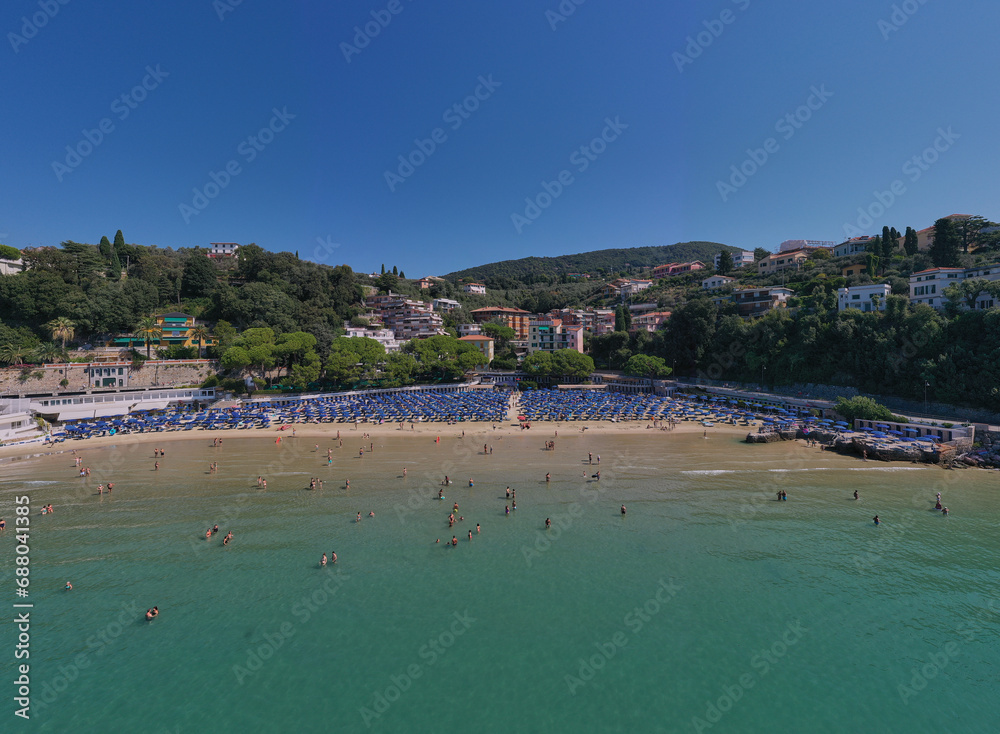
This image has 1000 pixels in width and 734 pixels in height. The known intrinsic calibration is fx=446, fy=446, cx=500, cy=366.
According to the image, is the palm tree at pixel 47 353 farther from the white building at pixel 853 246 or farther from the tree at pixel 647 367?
the white building at pixel 853 246

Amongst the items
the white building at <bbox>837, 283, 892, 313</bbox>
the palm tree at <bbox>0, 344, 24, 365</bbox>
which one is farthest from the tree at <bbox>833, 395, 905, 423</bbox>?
the palm tree at <bbox>0, 344, 24, 365</bbox>

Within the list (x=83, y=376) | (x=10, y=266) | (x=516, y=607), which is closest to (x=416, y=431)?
(x=516, y=607)

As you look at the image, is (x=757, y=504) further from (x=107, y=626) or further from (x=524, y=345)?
(x=524, y=345)

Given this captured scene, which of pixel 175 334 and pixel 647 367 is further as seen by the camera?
pixel 175 334

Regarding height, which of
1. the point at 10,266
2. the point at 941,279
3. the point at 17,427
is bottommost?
the point at 17,427

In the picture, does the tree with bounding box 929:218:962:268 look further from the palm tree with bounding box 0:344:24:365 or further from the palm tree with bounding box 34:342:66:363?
the palm tree with bounding box 0:344:24:365

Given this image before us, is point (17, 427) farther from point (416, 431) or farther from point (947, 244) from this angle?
point (947, 244)

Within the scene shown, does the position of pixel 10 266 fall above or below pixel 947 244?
below

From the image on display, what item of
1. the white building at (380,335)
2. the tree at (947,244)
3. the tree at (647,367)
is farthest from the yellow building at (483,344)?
the tree at (947,244)
